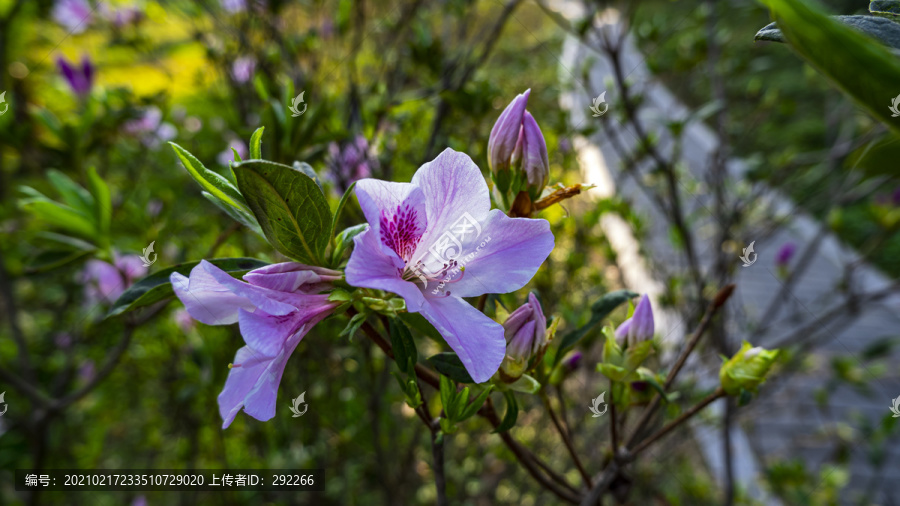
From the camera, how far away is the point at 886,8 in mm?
459

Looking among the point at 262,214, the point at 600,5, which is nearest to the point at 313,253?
the point at 262,214

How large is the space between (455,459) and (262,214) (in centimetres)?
215

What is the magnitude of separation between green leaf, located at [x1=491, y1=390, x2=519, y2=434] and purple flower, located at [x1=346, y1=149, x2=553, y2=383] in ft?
0.38

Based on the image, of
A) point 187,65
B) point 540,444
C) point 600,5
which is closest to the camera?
point 600,5

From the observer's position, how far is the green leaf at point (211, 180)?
0.50m

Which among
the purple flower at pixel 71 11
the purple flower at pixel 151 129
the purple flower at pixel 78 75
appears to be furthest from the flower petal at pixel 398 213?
the purple flower at pixel 71 11

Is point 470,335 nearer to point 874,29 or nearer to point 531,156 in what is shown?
point 531,156

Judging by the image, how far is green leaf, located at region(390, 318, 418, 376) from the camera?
51 centimetres

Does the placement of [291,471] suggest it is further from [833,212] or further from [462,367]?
[833,212]

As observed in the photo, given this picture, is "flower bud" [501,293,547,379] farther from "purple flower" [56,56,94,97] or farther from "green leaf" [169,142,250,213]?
"purple flower" [56,56,94,97]

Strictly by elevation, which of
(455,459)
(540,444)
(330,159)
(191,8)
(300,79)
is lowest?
(455,459)

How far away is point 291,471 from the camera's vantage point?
150 centimetres

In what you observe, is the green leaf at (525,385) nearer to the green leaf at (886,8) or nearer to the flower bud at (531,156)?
the flower bud at (531,156)

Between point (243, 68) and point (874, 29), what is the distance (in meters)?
1.96
